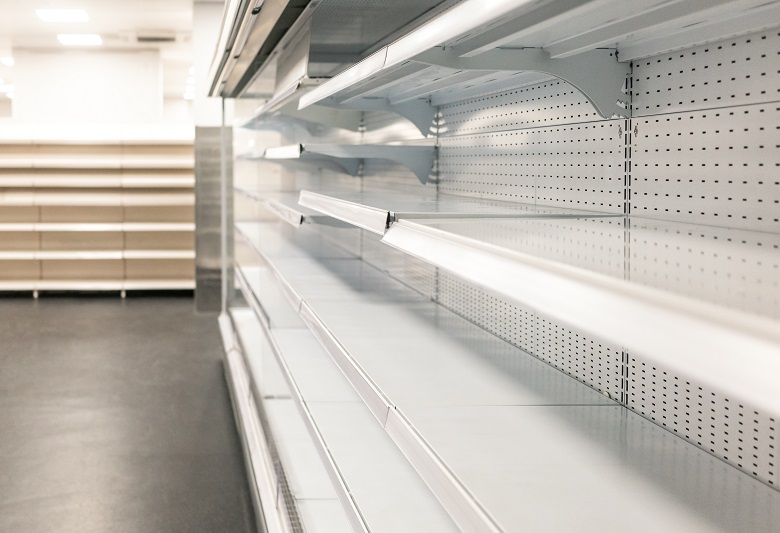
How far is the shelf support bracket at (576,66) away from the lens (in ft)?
5.19

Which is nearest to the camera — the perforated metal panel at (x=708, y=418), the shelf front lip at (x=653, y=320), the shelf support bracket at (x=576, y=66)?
the shelf front lip at (x=653, y=320)

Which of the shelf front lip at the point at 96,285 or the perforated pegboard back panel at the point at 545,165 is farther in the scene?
the shelf front lip at the point at 96,285

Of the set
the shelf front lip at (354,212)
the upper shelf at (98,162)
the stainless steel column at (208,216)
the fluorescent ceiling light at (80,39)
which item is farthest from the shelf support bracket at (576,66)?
the fluorescent ceiling light at (80,39)

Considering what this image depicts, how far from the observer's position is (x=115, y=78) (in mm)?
10305

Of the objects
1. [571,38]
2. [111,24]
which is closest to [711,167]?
[571,38]

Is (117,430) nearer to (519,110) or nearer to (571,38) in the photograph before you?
(519,110)

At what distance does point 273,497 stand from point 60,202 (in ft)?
21.3

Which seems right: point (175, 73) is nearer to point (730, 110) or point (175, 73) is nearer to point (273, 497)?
point (273, 497)

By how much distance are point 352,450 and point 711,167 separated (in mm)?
1240

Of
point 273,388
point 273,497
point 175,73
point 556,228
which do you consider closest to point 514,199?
point 556,228

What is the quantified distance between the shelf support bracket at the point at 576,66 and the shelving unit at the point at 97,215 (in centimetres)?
743

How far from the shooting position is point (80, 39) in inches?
384

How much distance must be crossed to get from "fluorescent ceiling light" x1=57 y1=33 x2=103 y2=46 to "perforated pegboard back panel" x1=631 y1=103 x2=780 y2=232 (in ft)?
29.2

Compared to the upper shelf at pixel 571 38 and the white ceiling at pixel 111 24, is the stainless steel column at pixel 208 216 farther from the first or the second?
the upper shelf at pixel 571 38
